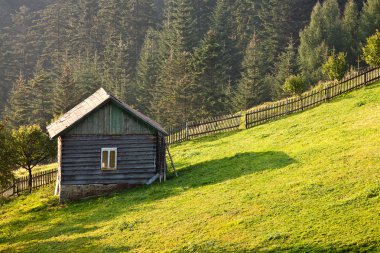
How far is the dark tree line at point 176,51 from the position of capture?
209 ft

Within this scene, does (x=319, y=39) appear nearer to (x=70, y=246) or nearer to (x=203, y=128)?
(x=203, y=128)

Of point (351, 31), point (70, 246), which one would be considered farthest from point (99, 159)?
point (351, 31)

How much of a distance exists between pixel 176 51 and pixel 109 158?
54472mm

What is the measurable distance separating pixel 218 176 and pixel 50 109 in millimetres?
55487

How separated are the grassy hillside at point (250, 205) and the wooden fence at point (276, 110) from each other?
3.64 metres

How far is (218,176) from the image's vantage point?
80.2 ft

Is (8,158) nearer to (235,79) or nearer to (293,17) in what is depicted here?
(235,79)

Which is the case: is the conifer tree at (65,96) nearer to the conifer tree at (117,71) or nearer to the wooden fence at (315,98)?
the conifer tree at (117,71)

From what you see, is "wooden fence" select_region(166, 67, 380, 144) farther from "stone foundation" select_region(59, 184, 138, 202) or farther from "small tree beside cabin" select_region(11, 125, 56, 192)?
"stone foundation" select_region(59, 184, 138, 202)

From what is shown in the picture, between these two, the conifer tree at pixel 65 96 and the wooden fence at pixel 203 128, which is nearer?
the wooden fence at pixel 203 128

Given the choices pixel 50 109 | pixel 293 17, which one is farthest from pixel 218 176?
pixel 293 17

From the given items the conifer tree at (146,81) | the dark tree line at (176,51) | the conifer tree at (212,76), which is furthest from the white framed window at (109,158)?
the conifer tree at (146,81)

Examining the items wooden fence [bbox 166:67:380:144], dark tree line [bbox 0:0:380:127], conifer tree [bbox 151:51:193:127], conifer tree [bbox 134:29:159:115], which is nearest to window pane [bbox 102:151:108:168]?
wooden fence [bbox 166:67:380:144]

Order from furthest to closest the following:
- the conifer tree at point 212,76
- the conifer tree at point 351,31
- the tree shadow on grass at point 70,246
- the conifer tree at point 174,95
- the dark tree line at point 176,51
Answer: the conifer tree at point 212,76
the conifer tree at point 174,95
the dark tree line at point 176,51
the conifer tree at point 351,31
the tree shadow on grass at point 70,246
